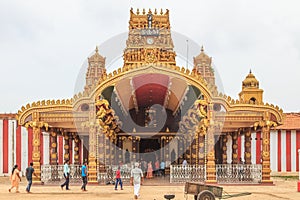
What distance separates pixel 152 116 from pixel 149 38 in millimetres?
5762

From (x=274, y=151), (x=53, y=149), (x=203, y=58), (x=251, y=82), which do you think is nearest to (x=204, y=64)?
(x=203, y=58)

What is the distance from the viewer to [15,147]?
35.6 m

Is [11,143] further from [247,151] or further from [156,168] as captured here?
[247,151]

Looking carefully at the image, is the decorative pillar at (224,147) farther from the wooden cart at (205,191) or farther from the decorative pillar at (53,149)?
the wooden cart at (205,191)

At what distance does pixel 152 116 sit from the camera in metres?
32.9

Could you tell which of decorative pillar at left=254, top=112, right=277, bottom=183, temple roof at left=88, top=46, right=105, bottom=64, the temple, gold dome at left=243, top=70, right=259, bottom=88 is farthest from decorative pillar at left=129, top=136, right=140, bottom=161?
gold dome at left=243, top=70, right=259, bottom=88

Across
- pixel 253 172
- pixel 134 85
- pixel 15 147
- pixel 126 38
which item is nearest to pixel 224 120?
pixel 253 172

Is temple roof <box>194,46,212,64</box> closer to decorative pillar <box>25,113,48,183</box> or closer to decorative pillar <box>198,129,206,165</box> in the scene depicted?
decorative pillar <box>198,129,206,165</box>

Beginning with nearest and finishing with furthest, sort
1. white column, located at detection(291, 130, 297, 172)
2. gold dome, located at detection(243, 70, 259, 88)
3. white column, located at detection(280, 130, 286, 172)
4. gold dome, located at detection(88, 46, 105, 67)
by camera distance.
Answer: white column, located at detection(291, 130, 297, 172)
white column, located at detection(280, 130, 286, 172)
gold dome, located at detection(88, 46, 105, 67)
gold dome, located at detection(243, 70, 259, 88)

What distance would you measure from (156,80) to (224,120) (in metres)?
3.69

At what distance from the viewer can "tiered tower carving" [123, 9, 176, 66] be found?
113ft

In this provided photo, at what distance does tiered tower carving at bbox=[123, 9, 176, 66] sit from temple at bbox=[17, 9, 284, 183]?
2.6 inches

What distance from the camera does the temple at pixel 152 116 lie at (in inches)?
928

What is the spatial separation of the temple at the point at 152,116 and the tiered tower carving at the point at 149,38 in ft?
0.22
